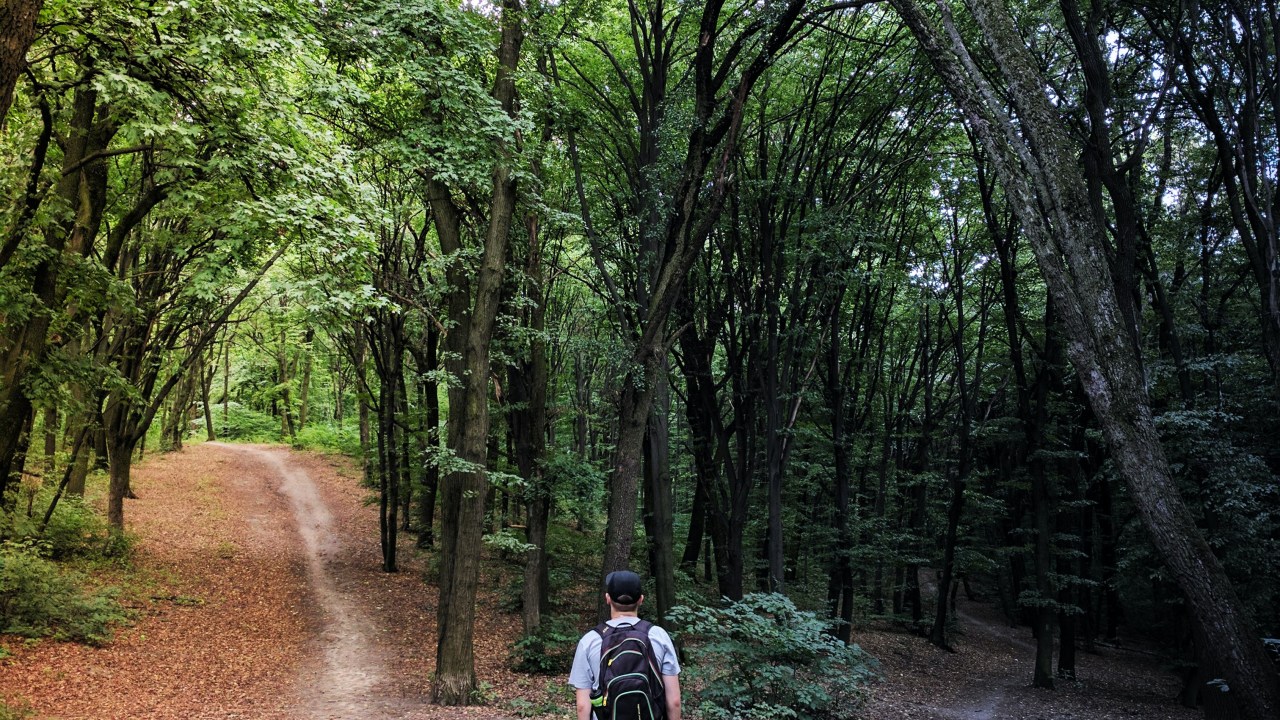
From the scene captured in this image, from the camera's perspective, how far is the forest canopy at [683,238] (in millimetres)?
7254

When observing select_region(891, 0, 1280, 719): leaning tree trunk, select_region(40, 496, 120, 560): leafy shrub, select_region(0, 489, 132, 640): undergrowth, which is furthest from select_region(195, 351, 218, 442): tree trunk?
select_region(891, 0, 1280, 719): leaning tree trunk

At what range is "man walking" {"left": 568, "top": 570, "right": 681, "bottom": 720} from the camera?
10.7 ft

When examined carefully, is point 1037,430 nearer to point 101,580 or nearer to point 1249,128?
point 1249,128

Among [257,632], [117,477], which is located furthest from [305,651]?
[117,477]

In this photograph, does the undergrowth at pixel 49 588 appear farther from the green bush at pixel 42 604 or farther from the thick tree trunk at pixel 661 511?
the thick tree trunk at pixel 661 511

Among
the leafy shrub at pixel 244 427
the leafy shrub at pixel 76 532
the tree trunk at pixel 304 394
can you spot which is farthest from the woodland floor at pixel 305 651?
the leafy shrub at pixel 244 427

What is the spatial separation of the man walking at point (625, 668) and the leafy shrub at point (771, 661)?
3695 millimetres

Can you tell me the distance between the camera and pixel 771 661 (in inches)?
298

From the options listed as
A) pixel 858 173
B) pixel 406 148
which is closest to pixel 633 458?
pixel 406 148

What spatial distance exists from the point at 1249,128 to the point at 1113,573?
56.6ft

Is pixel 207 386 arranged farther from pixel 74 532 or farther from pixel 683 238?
pixel 683 238

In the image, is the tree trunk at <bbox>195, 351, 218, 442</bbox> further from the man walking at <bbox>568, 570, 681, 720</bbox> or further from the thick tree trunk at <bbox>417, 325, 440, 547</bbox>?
the man walking at <bbox>568, 570, 681, 720</bbox>

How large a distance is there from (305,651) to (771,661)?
364 inches

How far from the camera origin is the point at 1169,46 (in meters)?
10.1
